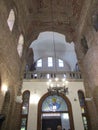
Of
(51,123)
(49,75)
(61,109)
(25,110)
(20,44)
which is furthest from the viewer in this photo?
(51,123)

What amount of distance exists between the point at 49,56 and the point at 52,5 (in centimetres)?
912

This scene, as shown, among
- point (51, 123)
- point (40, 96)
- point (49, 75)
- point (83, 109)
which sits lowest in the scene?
point (51, 123)

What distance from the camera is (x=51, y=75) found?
42.3ft

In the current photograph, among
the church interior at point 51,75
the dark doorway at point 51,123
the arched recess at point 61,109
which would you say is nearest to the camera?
the church interior at point 51,75

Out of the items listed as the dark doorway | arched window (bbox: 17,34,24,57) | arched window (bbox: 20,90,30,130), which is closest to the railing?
arched window (bbox: 20,90,30,130)

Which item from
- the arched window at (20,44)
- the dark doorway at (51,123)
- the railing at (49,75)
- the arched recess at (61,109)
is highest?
the arched window at (20,44)

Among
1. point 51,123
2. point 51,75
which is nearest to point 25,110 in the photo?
point 51,123

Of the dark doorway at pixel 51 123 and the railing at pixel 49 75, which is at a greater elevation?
the railing at pixel 49 75

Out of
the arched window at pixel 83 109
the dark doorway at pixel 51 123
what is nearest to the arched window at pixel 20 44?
the arched window at pixel 83 109

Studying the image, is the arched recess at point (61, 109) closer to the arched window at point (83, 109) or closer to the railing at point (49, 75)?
the arched window at point (83, 109)

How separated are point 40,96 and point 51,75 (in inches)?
92.0

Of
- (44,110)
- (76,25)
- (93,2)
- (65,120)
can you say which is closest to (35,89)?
(44,110)

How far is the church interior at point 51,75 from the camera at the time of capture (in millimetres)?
7586

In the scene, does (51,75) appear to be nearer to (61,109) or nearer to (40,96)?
(40,96)
